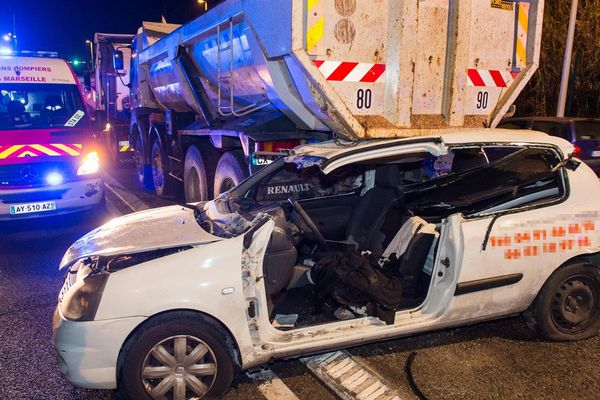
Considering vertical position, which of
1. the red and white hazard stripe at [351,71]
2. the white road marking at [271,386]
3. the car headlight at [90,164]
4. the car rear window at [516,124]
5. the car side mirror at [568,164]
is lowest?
the white road marking at [271,386]

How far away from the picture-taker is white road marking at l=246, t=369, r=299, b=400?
3.13m

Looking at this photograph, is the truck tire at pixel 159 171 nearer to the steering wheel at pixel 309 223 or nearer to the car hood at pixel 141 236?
the car hood at pixel 141 236

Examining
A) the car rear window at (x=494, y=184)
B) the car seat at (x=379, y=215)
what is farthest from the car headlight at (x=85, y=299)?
the car rear window at (x=494, y=184)

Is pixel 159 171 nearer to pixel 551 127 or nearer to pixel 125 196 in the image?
pixel 125 196

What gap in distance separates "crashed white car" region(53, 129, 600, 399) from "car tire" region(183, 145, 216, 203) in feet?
9.91

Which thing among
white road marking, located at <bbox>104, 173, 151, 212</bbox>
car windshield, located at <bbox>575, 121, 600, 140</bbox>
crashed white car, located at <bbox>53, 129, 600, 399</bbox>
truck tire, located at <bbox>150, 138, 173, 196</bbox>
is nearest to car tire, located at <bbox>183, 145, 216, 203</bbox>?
white road marking, located at <bbox>104, 173, 151, 212</bbox>

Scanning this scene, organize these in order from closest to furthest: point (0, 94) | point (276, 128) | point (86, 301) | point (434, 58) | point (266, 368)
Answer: point (86, 301), point (266, 368), point (434, 58), point (276, 128), point (0, 94)

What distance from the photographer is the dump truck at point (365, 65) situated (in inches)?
161

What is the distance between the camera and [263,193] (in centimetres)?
448

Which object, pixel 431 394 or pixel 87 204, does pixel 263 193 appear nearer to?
pixel 431 394

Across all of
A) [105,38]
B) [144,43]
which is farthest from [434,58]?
[105,38]

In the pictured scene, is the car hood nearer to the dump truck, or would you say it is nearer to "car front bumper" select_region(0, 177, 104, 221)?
the dump truck

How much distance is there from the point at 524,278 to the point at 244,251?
1965 millimetres

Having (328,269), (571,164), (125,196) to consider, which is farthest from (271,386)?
(125,196)
